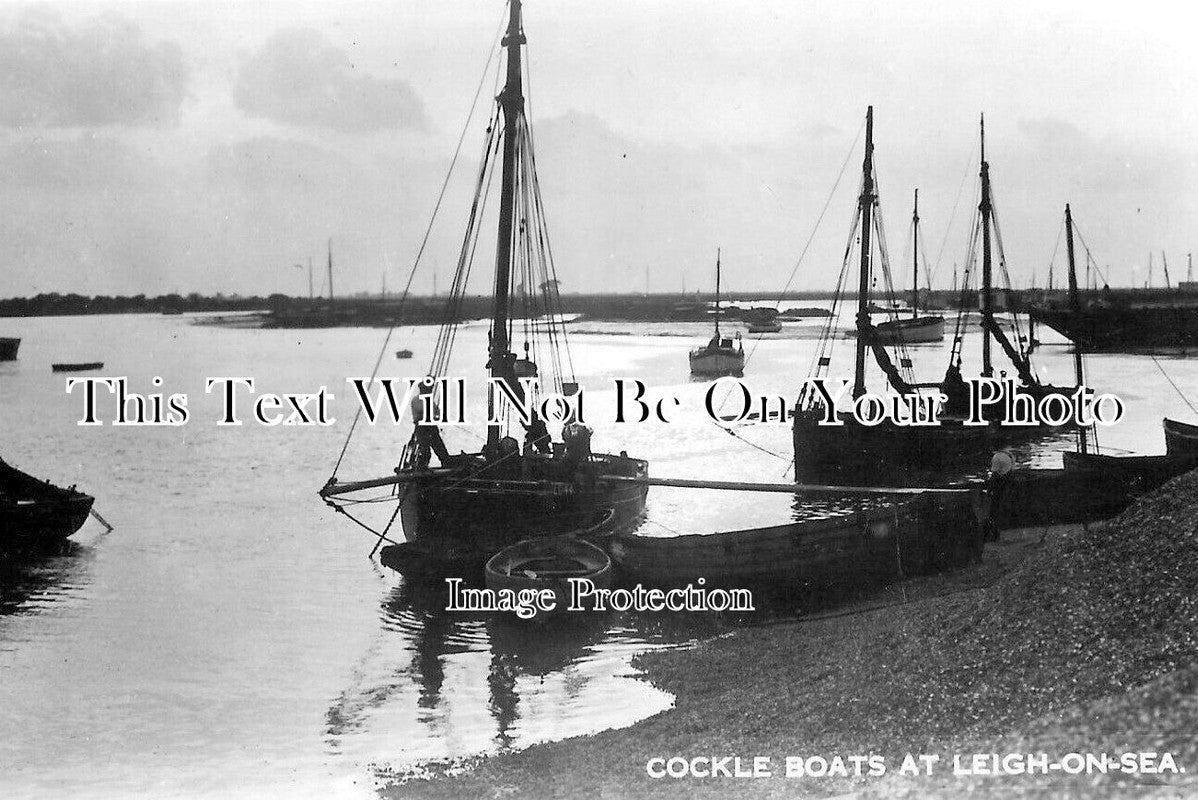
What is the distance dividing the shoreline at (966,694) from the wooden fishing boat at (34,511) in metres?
12.8

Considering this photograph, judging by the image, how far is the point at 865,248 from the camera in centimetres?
2514

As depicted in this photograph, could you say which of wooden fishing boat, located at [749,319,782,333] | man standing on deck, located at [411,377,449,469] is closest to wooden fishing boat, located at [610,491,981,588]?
man standing on deck, located at [411,377,449,469]

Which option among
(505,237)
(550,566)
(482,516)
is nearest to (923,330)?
(505,237)

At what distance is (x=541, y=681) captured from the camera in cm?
1315

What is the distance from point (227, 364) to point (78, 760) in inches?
1227

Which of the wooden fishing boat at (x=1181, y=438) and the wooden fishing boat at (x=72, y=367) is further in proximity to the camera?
the wooden fishing boat at (x=72, y=367)

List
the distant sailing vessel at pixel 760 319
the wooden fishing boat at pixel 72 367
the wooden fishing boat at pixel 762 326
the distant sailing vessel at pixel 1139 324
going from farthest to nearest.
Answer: the wooden fishing boat at pixel 762 326
the distant sailing vessel at pixel 760 319
the wooden fishing boat at pixel 72 367
the distant sailing vessel at pixel 1139 324

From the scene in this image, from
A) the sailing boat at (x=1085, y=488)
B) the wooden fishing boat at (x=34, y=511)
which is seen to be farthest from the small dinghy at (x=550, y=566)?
the wooden fishing boat at (x=34, y=511)

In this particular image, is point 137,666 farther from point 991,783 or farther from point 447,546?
point 991,783

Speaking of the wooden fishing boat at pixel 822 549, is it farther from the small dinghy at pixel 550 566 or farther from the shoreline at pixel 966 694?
the shoreline at pixel 966 694

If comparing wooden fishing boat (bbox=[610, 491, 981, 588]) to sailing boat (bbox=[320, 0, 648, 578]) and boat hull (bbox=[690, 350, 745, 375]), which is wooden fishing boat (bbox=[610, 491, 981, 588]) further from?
boat hull (bbox=[690, 350, 745, 375])

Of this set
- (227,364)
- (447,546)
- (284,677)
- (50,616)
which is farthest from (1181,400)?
(227,364)

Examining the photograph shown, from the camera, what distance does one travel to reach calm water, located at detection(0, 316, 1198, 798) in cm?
1152

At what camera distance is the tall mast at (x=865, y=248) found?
76.8ft
